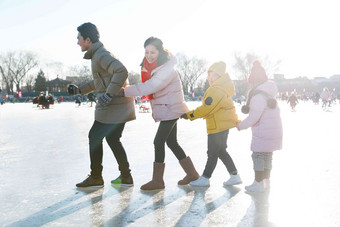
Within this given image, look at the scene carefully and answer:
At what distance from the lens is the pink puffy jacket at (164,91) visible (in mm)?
3078

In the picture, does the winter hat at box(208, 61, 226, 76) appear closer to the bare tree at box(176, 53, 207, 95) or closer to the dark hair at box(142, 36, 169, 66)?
the dark hair at box(142, 36, 169, 66)

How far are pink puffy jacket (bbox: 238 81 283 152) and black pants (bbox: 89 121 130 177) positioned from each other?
125 centimetres

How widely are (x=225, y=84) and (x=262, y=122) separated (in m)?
0.49

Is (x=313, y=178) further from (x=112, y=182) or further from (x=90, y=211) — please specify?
(x=90, y=211)

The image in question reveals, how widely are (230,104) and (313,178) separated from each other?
126 cm

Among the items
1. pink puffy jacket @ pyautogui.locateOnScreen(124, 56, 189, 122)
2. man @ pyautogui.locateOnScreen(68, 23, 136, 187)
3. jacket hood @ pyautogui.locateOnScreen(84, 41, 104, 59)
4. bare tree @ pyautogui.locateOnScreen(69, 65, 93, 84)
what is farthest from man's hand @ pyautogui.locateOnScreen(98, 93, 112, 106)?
bare tree @ pyautogui.locateOnScreen(69, 65, 93, 84)

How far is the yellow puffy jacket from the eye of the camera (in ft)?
10.3

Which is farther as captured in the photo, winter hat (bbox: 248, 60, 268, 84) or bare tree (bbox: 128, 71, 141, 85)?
bare tree (bbox: 128, 71, 141, 85)

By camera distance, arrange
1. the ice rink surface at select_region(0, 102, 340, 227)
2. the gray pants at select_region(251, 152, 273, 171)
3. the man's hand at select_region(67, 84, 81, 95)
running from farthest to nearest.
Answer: the man's hand at select_region(67, 84, 81, 95), the gray pants at select_region(251, 152, 273, 171), the ice rink surface at select_region(0, 102, 340, 227)

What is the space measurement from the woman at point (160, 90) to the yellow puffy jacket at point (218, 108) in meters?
0.20

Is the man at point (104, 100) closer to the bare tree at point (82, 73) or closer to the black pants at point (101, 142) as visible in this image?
the black pants at point (101, 142)

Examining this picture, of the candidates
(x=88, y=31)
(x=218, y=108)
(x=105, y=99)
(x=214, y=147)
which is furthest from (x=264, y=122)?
(x=88, y=31)

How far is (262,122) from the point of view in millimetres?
3107

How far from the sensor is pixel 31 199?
9.98 ft
